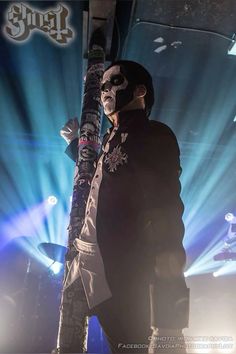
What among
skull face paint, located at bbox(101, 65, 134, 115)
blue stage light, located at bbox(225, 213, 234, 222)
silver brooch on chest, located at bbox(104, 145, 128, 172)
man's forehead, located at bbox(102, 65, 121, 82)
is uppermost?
man's forehead, located at bbox(102, 65, 121, 82)

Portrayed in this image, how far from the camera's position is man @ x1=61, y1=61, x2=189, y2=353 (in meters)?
1.36

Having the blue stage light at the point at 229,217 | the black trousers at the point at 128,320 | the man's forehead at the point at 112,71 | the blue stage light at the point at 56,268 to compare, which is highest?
the man's forehead at the point at 112,71

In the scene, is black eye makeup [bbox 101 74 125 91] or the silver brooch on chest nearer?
the silver brooch on chest

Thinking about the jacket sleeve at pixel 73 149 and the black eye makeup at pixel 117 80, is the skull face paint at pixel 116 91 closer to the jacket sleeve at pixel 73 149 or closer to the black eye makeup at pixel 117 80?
the black eye makeup at pixel 117 80

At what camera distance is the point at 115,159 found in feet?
5.76

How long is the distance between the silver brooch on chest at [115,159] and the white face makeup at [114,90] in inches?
13.9

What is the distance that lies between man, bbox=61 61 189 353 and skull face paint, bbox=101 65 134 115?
0.14 meters

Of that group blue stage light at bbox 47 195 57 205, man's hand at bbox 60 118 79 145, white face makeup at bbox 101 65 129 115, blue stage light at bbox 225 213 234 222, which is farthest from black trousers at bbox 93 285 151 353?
blue stage light at bbox 225 213 234 222

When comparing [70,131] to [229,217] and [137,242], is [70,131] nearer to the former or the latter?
[137,242]

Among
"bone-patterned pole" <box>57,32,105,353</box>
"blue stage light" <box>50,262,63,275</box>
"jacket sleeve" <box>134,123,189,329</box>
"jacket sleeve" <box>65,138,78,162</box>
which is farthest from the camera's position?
"blue stage light" <box>50,262,63,275</box>

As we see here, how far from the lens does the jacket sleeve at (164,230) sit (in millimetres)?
1346

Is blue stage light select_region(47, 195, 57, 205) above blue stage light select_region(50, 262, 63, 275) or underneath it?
above

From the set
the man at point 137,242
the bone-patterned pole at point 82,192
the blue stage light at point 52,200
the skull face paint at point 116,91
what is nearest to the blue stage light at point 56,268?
the blue stage light at point 52,200

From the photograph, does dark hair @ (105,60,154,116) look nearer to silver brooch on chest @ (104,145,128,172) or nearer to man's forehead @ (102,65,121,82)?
man's forehead @ (102,65,121,82)
